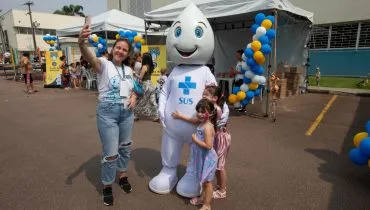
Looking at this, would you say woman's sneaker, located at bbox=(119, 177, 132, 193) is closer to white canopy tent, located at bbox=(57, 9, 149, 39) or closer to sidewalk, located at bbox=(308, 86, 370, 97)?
white canopy tent, located at bbox=(57, 9, 149, 39)

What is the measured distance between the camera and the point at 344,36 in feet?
50.1

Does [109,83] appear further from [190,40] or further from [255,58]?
[255,58]

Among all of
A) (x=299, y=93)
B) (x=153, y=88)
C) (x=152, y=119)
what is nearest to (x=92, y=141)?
(x=152, y=119)

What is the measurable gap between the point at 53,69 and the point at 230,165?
1117cm

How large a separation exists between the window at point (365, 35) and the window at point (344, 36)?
289 mm

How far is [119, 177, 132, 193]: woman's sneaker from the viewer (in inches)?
129

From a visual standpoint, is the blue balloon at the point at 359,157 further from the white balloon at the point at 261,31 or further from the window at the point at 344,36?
the window at the point at 344,36

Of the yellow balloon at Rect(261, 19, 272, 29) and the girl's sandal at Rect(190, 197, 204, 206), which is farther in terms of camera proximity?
the yellow balloon at Rect(261, 19, 272, 29)

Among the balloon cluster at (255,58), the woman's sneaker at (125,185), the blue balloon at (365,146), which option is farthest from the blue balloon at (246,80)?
the woman's sneaker at (125,185)

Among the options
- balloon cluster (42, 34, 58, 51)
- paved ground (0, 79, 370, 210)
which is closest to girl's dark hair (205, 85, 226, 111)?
paved ground (0, 79, 370, 210)

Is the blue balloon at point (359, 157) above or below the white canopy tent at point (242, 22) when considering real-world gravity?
below

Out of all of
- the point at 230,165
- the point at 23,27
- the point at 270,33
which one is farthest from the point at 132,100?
the point at 23,27

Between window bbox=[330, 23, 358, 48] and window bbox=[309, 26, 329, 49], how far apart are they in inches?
12.5

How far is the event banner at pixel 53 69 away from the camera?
12.6 m
